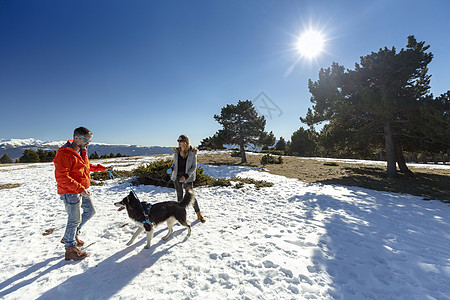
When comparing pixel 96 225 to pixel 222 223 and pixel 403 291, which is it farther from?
pixel 403 291

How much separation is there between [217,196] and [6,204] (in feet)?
26.5

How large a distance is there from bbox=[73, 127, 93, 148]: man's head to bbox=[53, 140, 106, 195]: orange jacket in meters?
0.10

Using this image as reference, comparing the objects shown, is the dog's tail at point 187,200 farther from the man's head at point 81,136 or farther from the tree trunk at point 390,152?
the tree trunk at point 390,152

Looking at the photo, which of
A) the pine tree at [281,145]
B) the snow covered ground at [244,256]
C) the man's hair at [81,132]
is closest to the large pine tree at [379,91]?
the snow covered ground at [244,256]

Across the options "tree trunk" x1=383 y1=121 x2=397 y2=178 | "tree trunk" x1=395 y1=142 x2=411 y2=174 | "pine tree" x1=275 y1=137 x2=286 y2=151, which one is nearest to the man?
"tree trunk" x1=383 y1=121 x2=397 y2=178

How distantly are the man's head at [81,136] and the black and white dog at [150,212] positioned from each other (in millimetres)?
1362

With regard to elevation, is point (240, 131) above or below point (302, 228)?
above

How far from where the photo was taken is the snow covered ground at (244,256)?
103 inches

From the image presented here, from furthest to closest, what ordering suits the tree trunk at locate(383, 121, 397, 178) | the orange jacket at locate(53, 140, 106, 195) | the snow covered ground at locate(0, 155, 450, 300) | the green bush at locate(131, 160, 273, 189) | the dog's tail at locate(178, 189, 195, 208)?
1. the tree trunk at locate(383, 121, 397, 178)
2. the green bush at locate(131, 160, 273, 189)
3. the dog's tail at locate(178, 189, 195, 208)
4. the orange jacket at locate(53, 140, 106, 195)
5. the snow covered ground at locate(0, 155, 450, 300)

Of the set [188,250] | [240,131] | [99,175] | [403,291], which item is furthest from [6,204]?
[240,131]

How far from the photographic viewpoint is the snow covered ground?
261 cm

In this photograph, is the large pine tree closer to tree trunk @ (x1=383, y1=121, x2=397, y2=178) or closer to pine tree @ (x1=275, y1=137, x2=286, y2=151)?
tree trunk @ (x1=383, y1=121, x2=397, y2=178)

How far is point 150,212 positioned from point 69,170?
1712 mm

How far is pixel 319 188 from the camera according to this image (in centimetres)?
924
